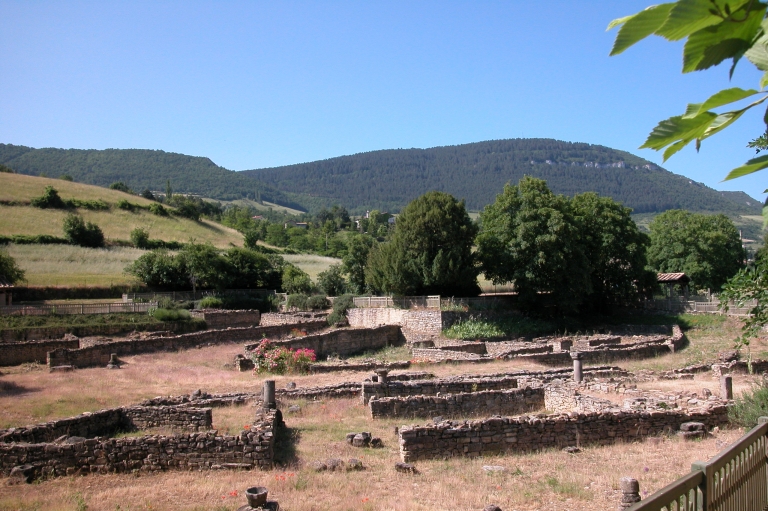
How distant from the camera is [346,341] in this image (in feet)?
108

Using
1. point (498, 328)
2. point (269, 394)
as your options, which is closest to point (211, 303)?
point (498, 328)

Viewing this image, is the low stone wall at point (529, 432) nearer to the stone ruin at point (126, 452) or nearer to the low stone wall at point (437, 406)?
the stone ruin at point (126, 452)

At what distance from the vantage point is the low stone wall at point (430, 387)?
1653cm

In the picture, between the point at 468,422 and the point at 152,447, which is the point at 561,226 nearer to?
the point at 468,422

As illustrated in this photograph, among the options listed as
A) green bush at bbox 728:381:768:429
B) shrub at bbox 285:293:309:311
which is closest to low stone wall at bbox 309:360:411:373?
green bush at bbox 728:381:768:429

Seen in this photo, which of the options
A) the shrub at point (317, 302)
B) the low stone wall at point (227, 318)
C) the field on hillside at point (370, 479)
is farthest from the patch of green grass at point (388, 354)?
the shrub at point (317, 302)

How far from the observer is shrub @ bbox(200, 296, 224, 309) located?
4801 centimetres

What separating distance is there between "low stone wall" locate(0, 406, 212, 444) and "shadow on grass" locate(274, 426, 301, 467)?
6.15 ft

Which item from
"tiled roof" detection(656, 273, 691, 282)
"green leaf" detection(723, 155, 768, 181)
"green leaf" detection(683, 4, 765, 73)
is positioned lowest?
"tiled roof" detection(656, 273, 691, 282)

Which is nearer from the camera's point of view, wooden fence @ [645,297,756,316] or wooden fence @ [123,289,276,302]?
wooden fence @ [645,297,756,316]

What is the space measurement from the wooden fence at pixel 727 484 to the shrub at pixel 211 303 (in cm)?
4617

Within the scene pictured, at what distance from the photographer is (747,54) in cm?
174

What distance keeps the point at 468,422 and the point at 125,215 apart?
3555 inches

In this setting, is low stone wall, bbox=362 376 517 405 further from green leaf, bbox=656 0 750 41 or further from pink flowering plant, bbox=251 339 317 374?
green leaf, bbox=656 0 750 41
